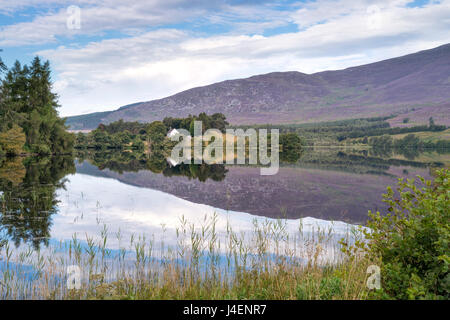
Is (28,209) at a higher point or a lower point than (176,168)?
higher

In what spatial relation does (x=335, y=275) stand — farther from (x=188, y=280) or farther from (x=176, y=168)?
(x=176, y=168)

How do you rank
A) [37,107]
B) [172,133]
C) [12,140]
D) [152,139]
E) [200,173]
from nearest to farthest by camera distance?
[200,173]
[12,140]
[37,107]
[152,139]
[172,133]

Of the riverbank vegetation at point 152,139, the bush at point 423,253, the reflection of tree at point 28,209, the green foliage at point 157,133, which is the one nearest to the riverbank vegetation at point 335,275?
the bush at point 423,253

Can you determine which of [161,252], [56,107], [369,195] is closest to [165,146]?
[56,107]

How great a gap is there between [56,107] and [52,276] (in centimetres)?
7813

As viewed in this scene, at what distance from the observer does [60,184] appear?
2495 centimetres

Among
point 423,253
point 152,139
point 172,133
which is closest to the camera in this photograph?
point 423,253

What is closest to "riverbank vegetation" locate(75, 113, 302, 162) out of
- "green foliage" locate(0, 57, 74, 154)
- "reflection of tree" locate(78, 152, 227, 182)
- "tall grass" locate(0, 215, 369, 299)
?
"green foliage" locate(0, 57, 74, 154)

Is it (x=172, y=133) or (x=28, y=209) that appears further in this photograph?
(x=172, y=133)

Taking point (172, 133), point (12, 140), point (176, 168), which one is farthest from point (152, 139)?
point (176, 168)

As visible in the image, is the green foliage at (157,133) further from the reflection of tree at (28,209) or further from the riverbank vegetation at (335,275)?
the riverbank vegetation at (335,275)

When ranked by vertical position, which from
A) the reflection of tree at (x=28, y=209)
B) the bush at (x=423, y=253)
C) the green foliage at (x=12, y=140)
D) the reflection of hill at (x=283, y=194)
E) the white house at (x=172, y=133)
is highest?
the white house at (x=172, y=133)
